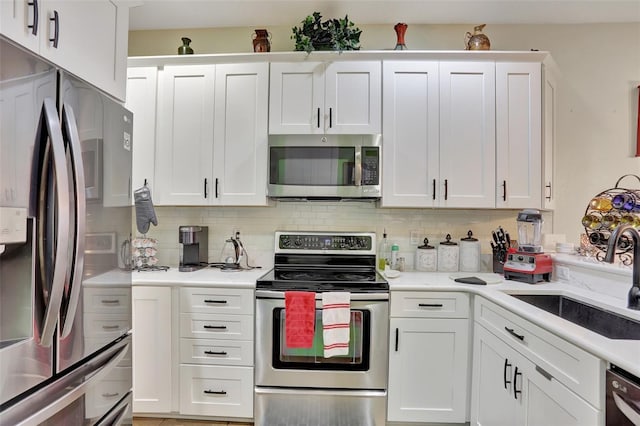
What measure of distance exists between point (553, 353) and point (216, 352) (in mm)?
1811

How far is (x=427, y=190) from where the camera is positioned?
235 centimetres

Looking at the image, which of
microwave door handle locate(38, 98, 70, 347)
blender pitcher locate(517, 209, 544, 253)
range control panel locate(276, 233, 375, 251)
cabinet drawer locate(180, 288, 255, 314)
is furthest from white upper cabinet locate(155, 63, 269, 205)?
blender pitcher locate(517, 209, 544, 253)

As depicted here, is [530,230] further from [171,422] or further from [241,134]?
[171,422]

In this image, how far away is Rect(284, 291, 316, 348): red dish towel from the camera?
1.96 meters

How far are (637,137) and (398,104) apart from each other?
77.2 inches

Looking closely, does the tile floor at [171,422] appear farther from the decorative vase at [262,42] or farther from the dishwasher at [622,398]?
the decorative vase at [262,42]

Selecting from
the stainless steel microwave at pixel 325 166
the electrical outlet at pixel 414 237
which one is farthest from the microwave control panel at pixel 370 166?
the electrical outlet at pixel 414 237

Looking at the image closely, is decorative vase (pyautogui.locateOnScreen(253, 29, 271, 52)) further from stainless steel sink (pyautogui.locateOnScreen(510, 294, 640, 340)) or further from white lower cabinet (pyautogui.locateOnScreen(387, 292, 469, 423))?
stainless steel sink (pyautogui.locateOnScreen(510, 294, 640, 340))

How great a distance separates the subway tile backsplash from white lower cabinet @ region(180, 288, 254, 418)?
0.64 metres

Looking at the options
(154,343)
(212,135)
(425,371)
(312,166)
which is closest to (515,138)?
(312,166)

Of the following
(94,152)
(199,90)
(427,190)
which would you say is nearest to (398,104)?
(427,190)

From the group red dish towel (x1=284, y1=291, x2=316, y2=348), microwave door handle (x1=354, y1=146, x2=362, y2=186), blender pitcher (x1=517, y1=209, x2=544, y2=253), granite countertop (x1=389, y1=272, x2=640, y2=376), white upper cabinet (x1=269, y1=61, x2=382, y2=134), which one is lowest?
red dish towel (x1=284, y1=291, x2=316, y2=348)

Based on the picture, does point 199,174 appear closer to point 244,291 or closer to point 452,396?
point 244,291

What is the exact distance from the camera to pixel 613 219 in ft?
6.32
